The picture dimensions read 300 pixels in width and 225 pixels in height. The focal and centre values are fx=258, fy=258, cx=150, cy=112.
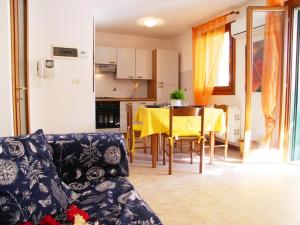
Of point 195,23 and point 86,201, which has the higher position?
→ point 195,23

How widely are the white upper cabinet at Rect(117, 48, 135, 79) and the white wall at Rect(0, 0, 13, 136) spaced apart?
12.2 ft

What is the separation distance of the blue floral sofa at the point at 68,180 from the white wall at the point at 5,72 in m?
1.03

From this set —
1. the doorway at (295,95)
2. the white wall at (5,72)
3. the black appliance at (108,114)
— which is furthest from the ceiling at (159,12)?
the white wall at (5,72)

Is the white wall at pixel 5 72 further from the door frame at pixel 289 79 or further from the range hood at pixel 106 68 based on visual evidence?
the range hood at pixel 106 68

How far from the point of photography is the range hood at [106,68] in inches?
233

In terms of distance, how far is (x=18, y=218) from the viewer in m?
1.06

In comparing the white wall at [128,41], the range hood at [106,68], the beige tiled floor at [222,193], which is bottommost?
the beige tiled floor at [222,193]

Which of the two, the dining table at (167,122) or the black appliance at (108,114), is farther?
the black appliance at (108,114)

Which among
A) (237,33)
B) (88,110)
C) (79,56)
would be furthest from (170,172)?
(237,33)

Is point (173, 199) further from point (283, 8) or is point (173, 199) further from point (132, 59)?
point (132, 59)

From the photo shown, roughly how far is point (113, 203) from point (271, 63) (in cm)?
317

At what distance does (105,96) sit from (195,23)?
2.68m

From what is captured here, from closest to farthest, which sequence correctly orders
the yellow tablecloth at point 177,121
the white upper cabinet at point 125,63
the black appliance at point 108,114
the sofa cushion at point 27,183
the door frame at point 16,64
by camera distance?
1. the sofa cushion at point 27,183
2. the door frame at point 16,64
3. the yellow tablecloth at point 177,121
4. the black appliance at point 108,114
5. the white upper cabinet at point 125,63

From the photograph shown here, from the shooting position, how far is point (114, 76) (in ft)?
20.8
